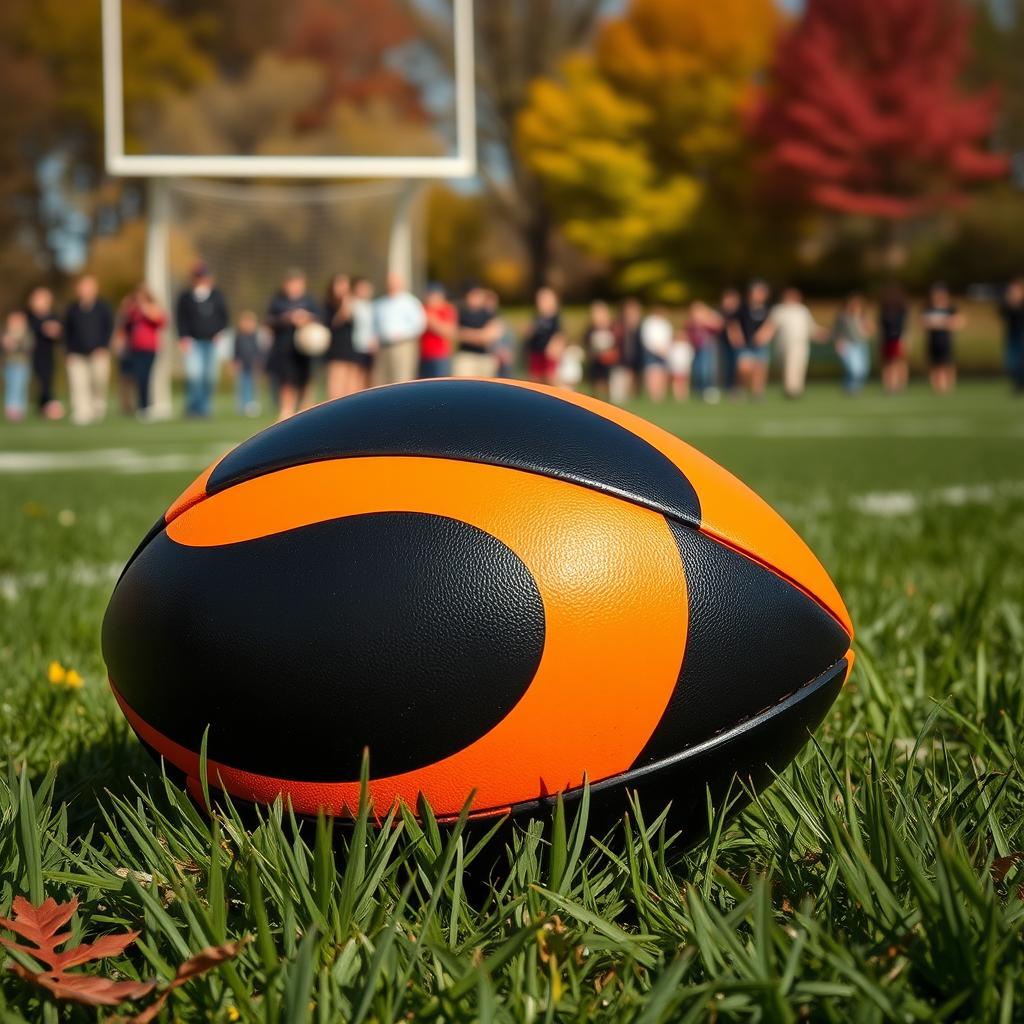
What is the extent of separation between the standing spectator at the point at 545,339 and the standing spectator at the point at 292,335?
4381mm

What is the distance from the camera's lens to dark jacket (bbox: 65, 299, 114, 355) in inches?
659

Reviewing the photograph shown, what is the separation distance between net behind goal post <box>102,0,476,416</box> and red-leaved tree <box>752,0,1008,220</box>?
11.2m

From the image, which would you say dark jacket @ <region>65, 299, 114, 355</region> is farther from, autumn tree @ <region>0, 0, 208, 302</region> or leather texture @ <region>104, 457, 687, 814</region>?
autumn tree @ <region>0, 0, 208, 302</region>

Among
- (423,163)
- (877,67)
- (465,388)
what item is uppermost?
(877,67)

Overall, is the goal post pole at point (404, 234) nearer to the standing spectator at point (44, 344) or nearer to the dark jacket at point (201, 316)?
the dark jacket at point (201, 316)

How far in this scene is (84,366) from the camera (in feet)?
55.4

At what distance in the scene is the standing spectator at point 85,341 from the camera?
55.0 feet

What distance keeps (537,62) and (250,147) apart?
19.6 metres

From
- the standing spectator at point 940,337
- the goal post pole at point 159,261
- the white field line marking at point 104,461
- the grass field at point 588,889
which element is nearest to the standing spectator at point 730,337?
the standing spectator at point 940,337

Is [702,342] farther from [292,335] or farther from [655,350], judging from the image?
[292,335]

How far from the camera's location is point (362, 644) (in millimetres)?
1762

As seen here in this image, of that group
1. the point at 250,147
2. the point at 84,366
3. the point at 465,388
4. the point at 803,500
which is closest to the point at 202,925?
the point at 465,388

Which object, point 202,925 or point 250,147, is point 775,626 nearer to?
point 202,925

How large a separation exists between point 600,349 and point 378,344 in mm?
8909
